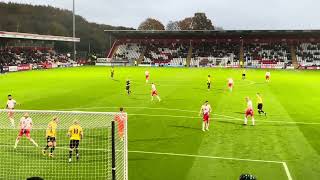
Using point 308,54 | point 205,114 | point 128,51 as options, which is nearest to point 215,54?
point 308,54

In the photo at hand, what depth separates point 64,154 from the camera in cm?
1977

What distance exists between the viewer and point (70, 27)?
16750 centimetres

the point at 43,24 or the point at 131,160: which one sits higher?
the point at 43,24

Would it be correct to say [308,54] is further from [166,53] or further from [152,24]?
[152,24]

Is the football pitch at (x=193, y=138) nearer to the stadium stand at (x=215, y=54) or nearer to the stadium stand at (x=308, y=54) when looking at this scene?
the stadium stand at (x=308, y=54)

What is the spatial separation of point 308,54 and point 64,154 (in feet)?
304

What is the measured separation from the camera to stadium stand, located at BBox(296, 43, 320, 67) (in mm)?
99250

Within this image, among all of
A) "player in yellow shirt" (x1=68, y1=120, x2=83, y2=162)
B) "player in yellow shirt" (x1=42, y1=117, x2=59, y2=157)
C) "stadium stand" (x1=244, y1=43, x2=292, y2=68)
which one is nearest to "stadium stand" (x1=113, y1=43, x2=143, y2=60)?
"stadium stand" (x1=244, y1=43, x2=292, y2=68)

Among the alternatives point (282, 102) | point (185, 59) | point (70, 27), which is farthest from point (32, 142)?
point (70, 27)

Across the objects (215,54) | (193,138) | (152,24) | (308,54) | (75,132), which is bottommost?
(193,138)

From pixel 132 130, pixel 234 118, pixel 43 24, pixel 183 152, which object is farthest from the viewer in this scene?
pixel 43 24

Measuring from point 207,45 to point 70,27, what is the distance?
238 ft

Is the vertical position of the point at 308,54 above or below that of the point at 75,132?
above

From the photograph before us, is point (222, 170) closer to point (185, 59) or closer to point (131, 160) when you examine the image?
point (131, 160)
